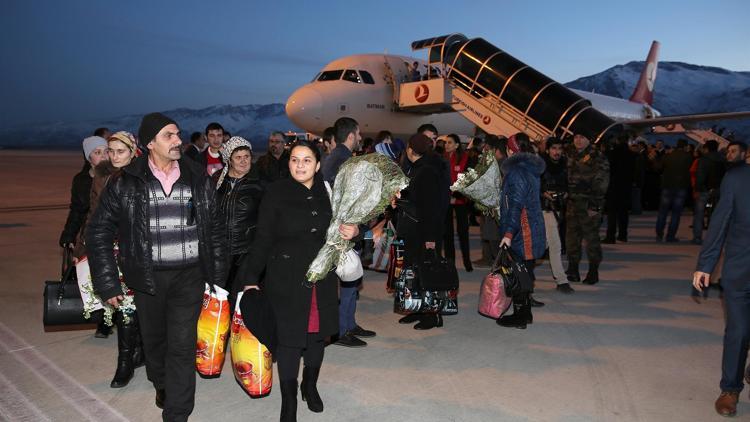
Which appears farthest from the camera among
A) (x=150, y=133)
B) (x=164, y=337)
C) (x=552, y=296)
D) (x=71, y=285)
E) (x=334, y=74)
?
(x=334, y=74)

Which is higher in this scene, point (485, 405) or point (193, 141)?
point (193, 141)

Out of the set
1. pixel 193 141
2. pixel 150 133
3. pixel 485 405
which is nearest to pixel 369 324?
pixel 485 405

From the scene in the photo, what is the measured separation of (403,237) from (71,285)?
9.11ft

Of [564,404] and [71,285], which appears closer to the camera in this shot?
[564,404]

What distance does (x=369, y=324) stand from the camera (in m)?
5.61

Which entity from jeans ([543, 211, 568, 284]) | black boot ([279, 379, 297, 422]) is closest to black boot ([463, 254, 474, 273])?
jeans ([543, 211, 568, 284])

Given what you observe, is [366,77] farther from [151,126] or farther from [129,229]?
[129,229]

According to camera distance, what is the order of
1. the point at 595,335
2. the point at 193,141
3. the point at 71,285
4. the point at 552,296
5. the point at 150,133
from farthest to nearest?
the point at 193,141 < the point at 552,296 < the point at 595,335 < the point at 71,285 < the point at 150,133

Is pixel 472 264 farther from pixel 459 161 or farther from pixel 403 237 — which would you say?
pixel 403 237

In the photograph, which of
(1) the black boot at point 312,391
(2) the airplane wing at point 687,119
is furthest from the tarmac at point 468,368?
(2) the airplane wing at point 687,119

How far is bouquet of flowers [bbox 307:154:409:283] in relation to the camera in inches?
127

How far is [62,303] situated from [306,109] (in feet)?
37.5

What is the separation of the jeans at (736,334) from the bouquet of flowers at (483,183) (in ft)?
8.32

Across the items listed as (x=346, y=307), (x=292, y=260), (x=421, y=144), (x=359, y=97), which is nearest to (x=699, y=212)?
(x=421, y=144)
